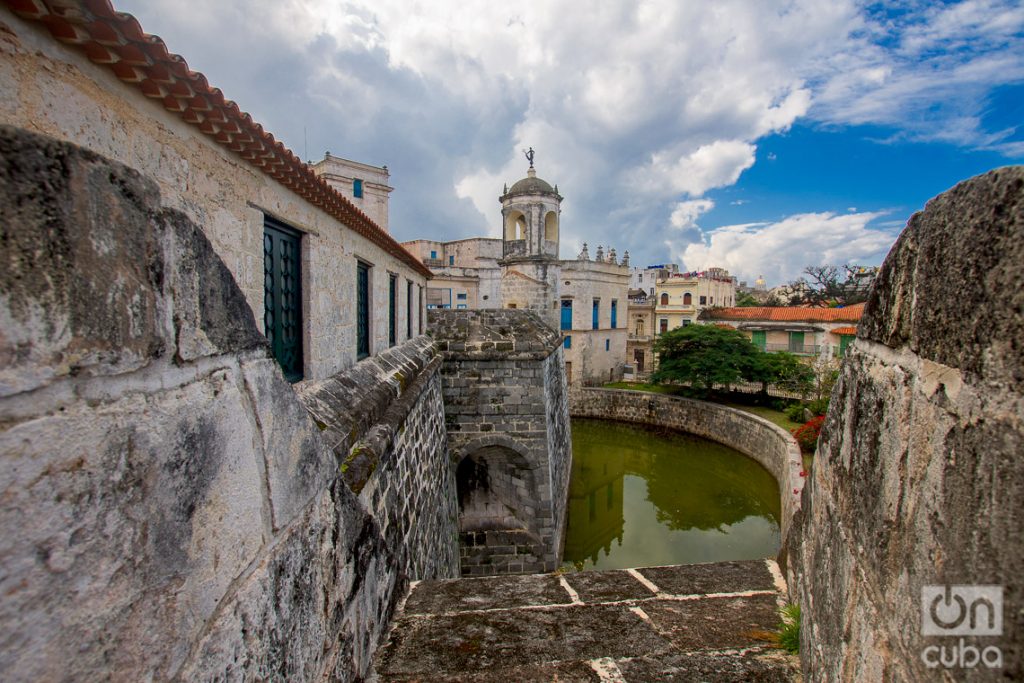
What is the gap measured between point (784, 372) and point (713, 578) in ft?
64.6

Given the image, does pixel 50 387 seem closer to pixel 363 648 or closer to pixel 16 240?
pixel 16 240

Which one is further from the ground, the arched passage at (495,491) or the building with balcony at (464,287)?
the building with balcony at (464,287)

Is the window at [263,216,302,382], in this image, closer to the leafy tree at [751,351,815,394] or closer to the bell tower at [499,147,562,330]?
the bell tower at [499,147,562,330]

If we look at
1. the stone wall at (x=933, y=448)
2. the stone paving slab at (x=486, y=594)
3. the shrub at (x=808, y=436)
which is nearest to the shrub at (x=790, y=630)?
the stone wall at (x=933, y=448)

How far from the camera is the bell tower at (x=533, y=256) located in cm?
2114

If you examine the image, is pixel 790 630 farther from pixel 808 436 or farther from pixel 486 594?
pixel 808 436

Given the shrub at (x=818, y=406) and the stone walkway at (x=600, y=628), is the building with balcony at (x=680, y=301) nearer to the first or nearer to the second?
the shrub at (x=818, y=406)

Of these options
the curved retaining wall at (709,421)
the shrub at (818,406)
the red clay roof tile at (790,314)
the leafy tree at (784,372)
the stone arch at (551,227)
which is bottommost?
the curved retaining wall at (709,421)

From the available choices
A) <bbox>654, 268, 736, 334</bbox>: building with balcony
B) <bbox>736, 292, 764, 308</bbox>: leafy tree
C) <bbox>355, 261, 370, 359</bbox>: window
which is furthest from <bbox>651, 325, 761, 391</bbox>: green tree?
<bbox>736, 292, 764, 308</bbox>: leafy tree

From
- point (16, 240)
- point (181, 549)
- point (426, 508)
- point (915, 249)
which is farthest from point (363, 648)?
point (426, 508)

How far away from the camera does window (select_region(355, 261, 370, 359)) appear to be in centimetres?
607

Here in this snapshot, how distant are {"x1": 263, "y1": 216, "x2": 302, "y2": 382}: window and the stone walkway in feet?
6.88

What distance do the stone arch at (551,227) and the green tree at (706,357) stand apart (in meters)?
6.94

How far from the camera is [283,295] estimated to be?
4.16 m
